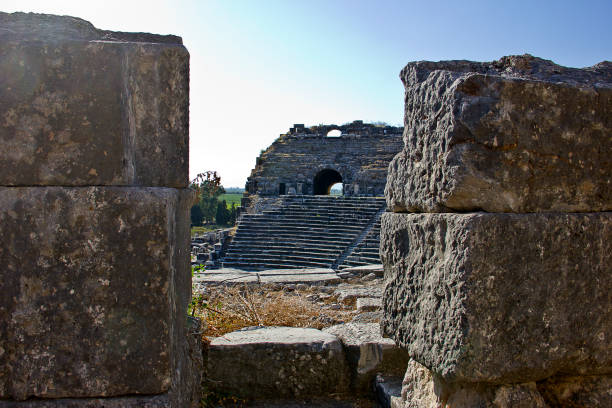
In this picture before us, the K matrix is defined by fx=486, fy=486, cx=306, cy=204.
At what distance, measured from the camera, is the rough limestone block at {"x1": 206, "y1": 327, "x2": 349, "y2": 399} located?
2.69 metres

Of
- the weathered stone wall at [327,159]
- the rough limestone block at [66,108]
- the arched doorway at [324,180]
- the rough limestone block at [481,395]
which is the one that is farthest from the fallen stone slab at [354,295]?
the arched doorway at [324,180]

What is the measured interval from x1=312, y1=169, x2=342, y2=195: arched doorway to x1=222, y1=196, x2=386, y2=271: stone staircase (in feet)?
16.1

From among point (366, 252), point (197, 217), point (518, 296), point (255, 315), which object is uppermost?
point (518, 296)

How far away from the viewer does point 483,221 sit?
1693 millimetres

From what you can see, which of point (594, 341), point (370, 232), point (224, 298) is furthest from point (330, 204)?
point (594, 341)

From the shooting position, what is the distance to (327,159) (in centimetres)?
2706

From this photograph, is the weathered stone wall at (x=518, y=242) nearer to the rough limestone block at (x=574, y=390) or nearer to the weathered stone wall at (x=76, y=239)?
the rough limestone block at (x=574, y=390)

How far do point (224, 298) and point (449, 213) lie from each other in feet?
9.47

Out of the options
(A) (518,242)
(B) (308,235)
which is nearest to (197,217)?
(B) (308,235)

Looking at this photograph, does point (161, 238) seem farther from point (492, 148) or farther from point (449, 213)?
point (492, 148)

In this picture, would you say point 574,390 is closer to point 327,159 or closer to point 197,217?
point 327,159

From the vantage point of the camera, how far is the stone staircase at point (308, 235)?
16781 mm

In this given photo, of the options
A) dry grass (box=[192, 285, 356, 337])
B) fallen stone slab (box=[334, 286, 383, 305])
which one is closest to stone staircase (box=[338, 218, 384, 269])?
fallen stone slab (box=[334, 286, 383, 305])

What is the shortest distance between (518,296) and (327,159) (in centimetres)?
2549
